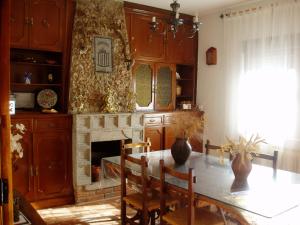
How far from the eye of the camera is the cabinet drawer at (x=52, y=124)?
3.46 m

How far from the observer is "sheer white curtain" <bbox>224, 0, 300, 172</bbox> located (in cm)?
369

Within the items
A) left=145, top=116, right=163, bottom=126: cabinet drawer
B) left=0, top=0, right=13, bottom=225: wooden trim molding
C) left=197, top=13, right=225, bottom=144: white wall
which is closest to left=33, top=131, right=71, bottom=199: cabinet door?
left=145, top=116, right=163, bottom=126: cabinet drawer

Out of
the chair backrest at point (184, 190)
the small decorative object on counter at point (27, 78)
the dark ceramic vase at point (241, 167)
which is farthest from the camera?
the small decorative object on counter at point (27, 78)

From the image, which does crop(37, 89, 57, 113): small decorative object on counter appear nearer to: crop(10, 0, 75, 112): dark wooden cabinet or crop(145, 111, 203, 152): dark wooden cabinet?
crop(10, 0, 75, 112): dark wooden cabinet

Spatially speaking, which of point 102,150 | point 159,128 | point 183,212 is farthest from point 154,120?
point 183,212

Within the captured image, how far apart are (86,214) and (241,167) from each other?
6.49ft

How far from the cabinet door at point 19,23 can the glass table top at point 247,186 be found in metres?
1.80

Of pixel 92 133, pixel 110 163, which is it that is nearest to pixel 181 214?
pixel 110 163

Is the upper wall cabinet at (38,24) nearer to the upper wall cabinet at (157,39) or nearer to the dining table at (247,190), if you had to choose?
the upper wall cabinet at (157,39)

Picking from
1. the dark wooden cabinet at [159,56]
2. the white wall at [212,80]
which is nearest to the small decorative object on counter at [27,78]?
the dark wooden cabinet at [159,56]

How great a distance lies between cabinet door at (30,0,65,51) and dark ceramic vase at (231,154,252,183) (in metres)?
2.62

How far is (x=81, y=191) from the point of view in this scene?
12.3 feet

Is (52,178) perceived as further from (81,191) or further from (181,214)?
(181,214)

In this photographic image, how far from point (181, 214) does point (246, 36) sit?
2.93m
